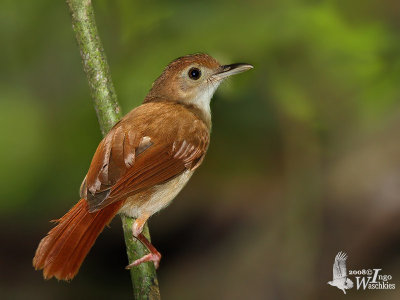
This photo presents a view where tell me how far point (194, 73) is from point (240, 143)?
2.24 meters

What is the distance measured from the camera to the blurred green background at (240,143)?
468 cm

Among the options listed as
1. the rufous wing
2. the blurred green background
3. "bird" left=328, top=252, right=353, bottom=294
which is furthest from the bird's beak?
"bird" left=328, top=252, right=353, bottom=294

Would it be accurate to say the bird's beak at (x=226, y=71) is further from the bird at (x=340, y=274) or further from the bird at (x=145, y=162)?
the bird at (x=340, y=274)

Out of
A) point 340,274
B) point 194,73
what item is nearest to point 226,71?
point 194,73

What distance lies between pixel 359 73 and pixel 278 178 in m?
2.32

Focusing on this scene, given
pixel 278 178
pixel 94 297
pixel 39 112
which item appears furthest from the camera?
pixel 278 178

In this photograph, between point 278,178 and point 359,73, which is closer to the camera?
point 359,73

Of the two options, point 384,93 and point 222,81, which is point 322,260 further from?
point 222,81

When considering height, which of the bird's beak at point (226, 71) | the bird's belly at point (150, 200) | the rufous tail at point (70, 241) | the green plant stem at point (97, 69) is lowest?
the rufous tail at point (70, 241)

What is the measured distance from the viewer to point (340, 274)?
541 centimetres

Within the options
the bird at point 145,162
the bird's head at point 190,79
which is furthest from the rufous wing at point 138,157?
the bird's head at point 190,79

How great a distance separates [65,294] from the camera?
6.46 meters

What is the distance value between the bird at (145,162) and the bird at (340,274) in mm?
1883

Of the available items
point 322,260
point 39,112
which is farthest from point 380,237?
point 39,112
